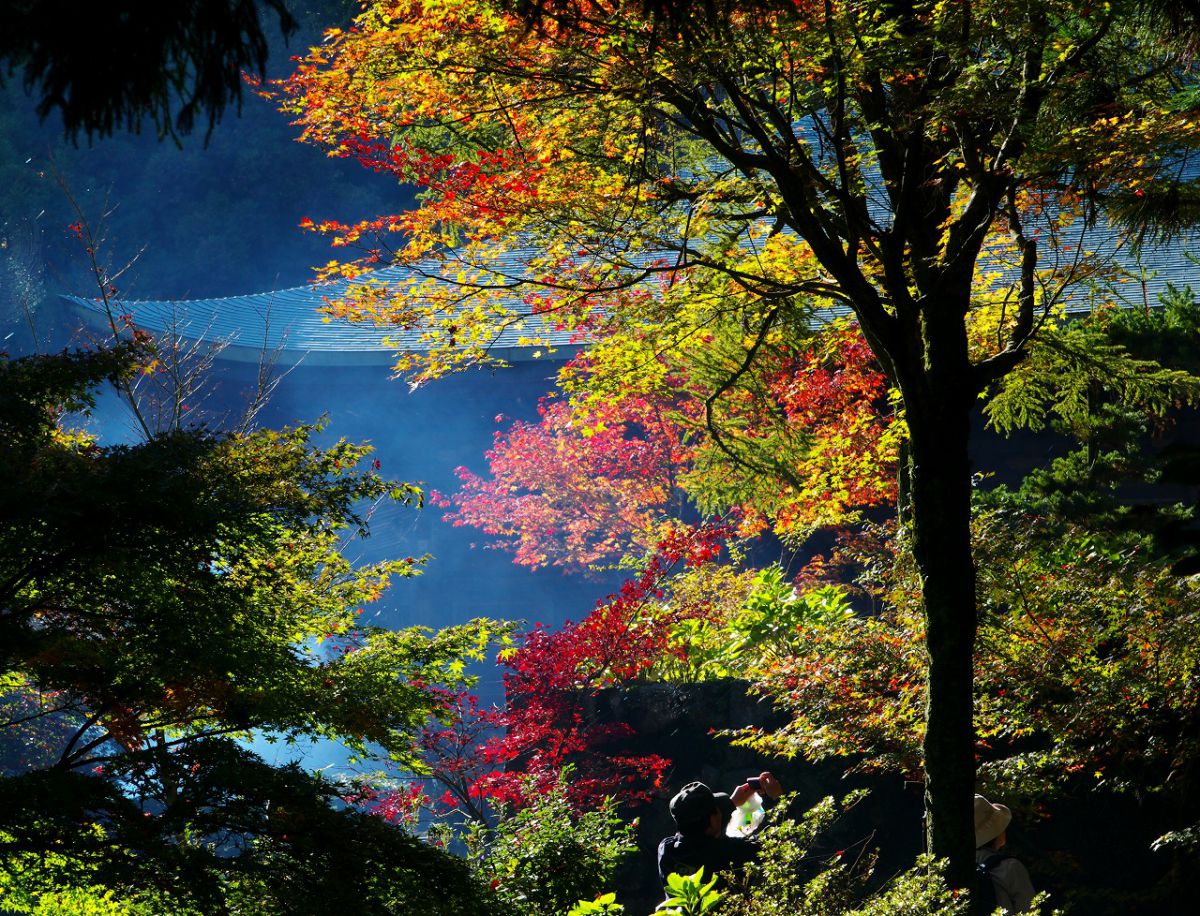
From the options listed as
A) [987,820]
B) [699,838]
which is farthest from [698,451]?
[987,820]

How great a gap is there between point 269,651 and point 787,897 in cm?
241

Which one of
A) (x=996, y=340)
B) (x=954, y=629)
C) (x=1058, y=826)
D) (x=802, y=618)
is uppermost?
(x=996, y=340)

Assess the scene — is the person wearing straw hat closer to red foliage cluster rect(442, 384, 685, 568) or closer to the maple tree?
the maple tree

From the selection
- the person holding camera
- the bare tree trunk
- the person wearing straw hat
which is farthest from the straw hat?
the person holding camera

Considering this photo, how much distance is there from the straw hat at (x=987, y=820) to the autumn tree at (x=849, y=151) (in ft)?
1.91

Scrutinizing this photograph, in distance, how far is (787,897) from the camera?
451cm

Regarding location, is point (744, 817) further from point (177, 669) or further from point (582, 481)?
point (582, 481)

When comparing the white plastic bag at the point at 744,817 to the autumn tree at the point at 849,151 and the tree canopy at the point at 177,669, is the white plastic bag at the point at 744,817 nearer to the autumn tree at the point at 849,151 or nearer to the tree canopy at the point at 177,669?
the autumn tree at the point at 849,151

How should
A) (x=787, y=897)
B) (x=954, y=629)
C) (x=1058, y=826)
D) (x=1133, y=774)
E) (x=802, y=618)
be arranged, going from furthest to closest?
(x=802, y=618) → (x=1058, y=826) → (x=1133, y=774) → (x=954, y=629) → (x=787, y=897)

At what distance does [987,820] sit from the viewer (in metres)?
5.33

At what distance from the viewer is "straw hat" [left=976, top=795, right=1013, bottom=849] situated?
17.4ft

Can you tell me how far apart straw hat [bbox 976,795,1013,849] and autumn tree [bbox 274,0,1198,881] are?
0.58m

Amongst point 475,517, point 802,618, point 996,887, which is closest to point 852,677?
point 996,887

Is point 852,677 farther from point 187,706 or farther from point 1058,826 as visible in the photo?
point 187,706
